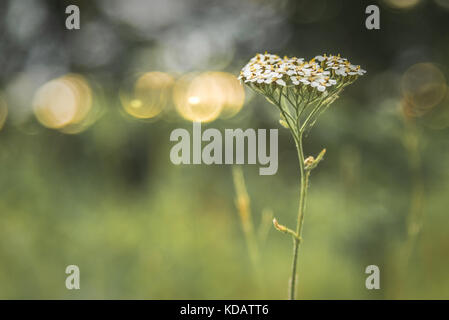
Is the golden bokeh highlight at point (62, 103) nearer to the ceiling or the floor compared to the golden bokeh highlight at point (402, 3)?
nearer to the floor

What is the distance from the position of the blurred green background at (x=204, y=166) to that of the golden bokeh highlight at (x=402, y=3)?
1cm

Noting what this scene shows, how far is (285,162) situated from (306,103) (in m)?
2.85

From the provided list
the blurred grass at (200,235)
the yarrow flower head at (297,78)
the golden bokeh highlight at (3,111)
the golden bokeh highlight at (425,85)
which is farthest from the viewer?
the golden bokeh highlight at (425,85)

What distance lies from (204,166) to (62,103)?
1888 mm

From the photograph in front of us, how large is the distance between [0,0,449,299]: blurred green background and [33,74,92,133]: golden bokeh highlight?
2cm

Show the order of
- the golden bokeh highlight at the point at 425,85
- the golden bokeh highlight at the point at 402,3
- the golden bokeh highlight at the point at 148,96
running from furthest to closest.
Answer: the golden bokeh highlight at the point at 148,96, the golden bokeh highlight at the point at 402,3, the golden bokeh highlight at the point at 425,85

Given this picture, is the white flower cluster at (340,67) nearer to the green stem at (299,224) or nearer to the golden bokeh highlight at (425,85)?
A: the green stem at (299,224)

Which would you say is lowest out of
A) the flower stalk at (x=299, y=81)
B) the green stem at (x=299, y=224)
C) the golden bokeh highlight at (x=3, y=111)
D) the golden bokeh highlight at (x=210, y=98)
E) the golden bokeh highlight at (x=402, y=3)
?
the green stem at (x=299, y=224)

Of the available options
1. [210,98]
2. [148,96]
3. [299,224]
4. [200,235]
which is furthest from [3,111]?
[299,224]

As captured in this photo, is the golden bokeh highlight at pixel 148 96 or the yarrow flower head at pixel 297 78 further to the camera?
the golden bokeh highlight at pixel 148 96

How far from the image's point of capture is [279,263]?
2.44m

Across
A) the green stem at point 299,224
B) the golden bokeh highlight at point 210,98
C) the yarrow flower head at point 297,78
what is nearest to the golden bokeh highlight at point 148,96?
the golden bokeh highlight at point 210,98

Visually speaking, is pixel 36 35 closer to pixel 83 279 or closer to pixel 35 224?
pixel 35 224

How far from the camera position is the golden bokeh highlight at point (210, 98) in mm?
3646
